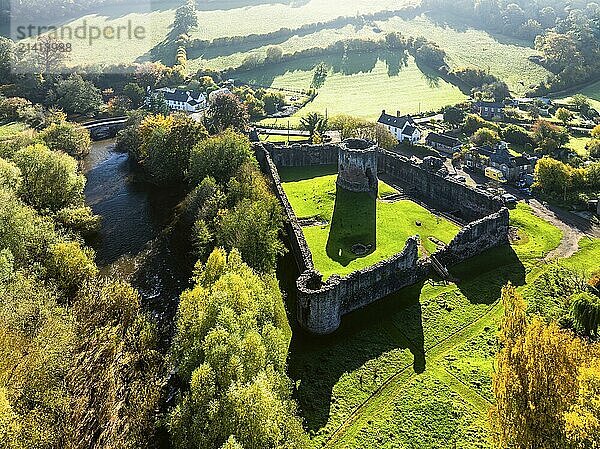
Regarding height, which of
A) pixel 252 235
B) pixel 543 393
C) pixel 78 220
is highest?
pixel 543 393

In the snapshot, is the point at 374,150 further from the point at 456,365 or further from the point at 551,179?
the point at 456,365

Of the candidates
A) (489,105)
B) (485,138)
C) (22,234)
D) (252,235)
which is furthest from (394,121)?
(22,234)

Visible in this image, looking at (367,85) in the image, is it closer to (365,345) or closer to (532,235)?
(532,235)

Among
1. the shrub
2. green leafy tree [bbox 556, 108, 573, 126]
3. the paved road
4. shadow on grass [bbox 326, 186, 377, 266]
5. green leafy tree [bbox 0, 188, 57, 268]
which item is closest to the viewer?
the shrub

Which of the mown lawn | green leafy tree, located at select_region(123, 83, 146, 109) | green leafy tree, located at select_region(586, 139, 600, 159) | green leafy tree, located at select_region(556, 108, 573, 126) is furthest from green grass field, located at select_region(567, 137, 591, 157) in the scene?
green leafy tree, located at select_region(123, 83, 146, 109)

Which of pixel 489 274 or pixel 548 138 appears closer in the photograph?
pixel 489 274

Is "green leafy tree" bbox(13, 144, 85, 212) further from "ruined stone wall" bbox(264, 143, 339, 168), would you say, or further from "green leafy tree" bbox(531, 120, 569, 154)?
"green leafy tree" bbox(531, 120, 569, 154)

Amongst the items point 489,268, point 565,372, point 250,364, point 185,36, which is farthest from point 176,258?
point 185,36
